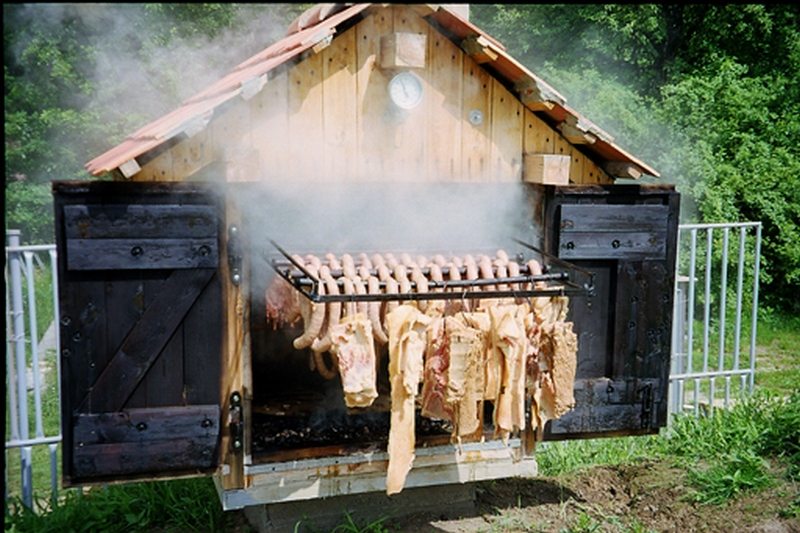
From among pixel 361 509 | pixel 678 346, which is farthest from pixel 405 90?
pixel 678 346

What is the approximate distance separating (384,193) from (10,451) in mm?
3795

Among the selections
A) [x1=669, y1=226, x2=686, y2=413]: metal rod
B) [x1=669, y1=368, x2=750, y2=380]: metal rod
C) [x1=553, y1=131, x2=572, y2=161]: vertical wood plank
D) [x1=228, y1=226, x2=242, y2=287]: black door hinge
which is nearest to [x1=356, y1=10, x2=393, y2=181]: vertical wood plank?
[x1=228, y1=226, x2=242, y2=287]: black door hinge

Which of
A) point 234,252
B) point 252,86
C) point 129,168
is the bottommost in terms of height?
point 234,252

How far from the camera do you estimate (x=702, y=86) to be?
1412cm

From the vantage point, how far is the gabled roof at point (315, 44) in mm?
4602

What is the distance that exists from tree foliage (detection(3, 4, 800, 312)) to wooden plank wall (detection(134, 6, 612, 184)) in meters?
8.43

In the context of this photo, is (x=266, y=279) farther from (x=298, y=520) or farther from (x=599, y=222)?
(x=599, y=222)

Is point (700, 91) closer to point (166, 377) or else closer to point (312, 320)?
point (312, 320)

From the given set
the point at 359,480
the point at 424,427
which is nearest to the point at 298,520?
Result: the point at 359,480

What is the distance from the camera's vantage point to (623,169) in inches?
227

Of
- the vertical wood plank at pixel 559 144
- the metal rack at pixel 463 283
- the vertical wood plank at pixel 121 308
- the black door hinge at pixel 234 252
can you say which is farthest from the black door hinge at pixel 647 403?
the vertical wood plank at pixel 121 308

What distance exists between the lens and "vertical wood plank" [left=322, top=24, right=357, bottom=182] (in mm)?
5113

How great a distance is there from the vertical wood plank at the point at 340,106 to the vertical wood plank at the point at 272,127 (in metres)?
0.26

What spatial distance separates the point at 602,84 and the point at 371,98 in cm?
998
